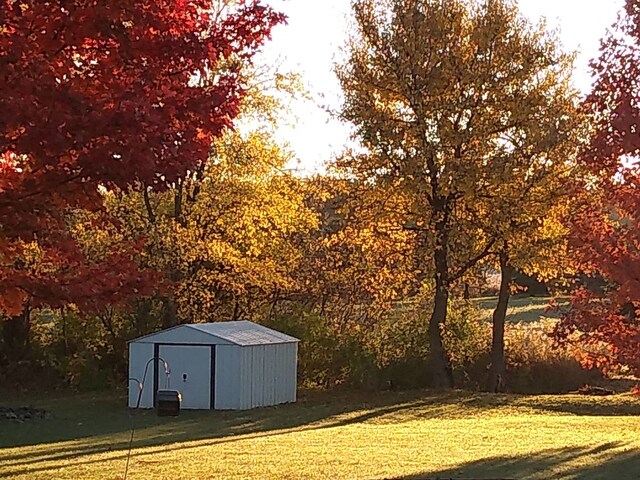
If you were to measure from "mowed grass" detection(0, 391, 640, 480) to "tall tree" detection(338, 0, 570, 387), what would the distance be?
524cm

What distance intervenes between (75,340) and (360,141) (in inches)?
476

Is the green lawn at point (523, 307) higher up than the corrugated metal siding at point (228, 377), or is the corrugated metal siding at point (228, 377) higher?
the green lawn at point (523, 307)

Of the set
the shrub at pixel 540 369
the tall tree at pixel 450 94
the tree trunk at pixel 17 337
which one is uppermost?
the tall tree at pixel 450 94

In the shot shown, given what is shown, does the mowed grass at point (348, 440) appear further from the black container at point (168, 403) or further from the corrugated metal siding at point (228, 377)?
the corrugated metal siding at point (228, 377)

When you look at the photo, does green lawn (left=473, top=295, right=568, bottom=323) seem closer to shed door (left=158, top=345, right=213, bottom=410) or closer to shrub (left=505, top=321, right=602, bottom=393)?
shrub (left=505, top=321, right=602, bottom=393)

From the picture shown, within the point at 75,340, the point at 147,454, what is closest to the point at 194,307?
the point at 75,340

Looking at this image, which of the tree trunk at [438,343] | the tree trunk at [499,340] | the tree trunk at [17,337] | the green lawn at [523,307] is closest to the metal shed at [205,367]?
the tree trunk at [438,343]

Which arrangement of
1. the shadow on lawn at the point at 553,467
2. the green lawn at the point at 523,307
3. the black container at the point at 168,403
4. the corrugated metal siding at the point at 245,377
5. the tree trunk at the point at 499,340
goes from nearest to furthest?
the shadow on lawn at the point at 553,467
the black container at the point at 168,403
the corrugated metal siding at the point at 245,377
the tree trunk at the point at 499,340
the green lawn at the point at 523,307

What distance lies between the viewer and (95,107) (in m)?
8.23

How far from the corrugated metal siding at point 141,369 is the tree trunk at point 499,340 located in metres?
10.00

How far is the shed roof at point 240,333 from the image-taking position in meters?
26.6

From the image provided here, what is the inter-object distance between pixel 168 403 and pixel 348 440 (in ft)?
22.1

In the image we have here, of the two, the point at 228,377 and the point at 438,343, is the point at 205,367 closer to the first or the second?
the point at 228,377

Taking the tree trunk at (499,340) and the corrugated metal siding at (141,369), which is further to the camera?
the tree trunk at (499,340)
